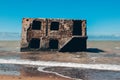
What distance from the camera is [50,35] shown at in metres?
34.3

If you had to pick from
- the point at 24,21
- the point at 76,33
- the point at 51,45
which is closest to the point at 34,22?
the point at 24,21

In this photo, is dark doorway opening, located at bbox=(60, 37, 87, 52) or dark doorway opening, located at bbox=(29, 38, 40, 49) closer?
dark doorway opening, located at bbox=(60, 37, 87, 52)

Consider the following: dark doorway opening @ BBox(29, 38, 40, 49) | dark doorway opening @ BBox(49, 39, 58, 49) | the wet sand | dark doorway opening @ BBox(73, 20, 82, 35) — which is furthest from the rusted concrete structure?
the wet sand

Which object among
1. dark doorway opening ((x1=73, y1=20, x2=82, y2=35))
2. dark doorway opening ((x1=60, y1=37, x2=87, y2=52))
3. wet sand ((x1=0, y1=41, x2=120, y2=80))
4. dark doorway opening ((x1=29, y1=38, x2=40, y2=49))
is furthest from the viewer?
dark doorway opening ((x1=73, y1=20, x2=82, y2=35))

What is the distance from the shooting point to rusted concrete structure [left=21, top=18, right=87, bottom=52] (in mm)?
34000

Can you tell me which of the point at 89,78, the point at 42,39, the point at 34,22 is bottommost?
the point at 89,78

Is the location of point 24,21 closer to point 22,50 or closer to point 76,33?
point 22,50

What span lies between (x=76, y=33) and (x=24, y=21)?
7628mm

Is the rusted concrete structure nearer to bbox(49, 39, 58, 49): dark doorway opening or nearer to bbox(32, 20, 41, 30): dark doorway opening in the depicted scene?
bbox(32, 20, 41, 30): dark doorway opening

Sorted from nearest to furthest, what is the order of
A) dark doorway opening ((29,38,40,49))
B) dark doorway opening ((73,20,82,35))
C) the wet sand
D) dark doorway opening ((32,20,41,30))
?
the wet sand
dark doorway opening ((29,38,40,49))
dark doorway opening ((32,20,41,30))
dark doorway opening ((73,20,82,35))

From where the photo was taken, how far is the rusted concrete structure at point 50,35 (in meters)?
34.0

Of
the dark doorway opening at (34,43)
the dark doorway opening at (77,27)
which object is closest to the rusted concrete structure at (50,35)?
the dark doorway opening at (34,43)

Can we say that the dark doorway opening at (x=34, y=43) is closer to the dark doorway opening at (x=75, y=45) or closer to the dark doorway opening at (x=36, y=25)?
the dark doorway opening at (x=36, y=25)

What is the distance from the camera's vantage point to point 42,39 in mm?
34156
